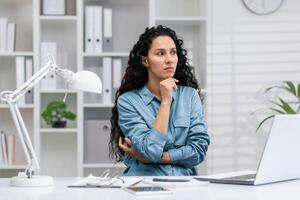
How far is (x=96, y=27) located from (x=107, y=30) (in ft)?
0.26

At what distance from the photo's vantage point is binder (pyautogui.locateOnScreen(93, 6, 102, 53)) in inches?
149

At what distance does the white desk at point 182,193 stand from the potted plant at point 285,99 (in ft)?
6.29

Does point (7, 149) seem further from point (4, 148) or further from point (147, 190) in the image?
point (147, 190)

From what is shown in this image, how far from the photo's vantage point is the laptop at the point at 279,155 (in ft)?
5.76

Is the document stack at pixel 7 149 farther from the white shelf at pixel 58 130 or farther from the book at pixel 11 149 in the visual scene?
the white shelf at pixel 58 130

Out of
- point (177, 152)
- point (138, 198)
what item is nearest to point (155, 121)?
point (177, 152)

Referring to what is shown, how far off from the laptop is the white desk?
4 cm

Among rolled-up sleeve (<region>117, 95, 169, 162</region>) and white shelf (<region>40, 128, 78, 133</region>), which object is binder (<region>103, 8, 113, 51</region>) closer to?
white shelf (<region>40, 128, 78, 133</region>)

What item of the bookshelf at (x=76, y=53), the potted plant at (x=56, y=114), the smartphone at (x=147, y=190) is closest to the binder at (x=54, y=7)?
the bookshelf at (x=76, y=53)

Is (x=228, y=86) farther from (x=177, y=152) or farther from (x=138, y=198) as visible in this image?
(x=138, y=198)

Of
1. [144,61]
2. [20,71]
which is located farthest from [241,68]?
[20,71]

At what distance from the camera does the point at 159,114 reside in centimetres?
238

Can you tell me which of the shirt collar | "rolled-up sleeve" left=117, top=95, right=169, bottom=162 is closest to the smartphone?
"rolled-up sleeve" left=117, top=95, right=169, bottom=162

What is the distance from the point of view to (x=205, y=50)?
3887 millimetres
